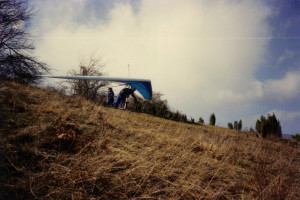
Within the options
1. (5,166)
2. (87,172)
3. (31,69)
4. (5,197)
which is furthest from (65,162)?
(31,69)

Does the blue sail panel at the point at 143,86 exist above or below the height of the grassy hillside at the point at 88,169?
above

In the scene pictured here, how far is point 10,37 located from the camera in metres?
11.1

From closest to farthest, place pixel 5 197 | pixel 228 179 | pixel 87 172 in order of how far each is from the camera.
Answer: pixel 5 197 < pixel 87 172 < pixel 228 179

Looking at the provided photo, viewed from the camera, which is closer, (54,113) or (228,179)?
(228,179)

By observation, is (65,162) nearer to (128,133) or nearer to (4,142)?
(4,142)

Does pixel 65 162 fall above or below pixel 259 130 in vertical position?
above

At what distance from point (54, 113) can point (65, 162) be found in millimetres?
2352

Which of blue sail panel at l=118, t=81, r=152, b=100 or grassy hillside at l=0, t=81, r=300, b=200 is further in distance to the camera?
blue sail panel at l=118, t=81, r=152, b=100

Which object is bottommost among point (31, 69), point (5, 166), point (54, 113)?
point (5, 166)

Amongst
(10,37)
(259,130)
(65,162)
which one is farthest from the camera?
(259,130)

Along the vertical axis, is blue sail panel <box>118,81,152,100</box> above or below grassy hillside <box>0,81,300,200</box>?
above

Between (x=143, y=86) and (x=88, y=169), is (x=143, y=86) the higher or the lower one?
the higher one

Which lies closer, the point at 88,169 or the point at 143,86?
the point at 88,169

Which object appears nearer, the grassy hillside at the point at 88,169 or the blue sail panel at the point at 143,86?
the grassy hillside at the point at 88,169
